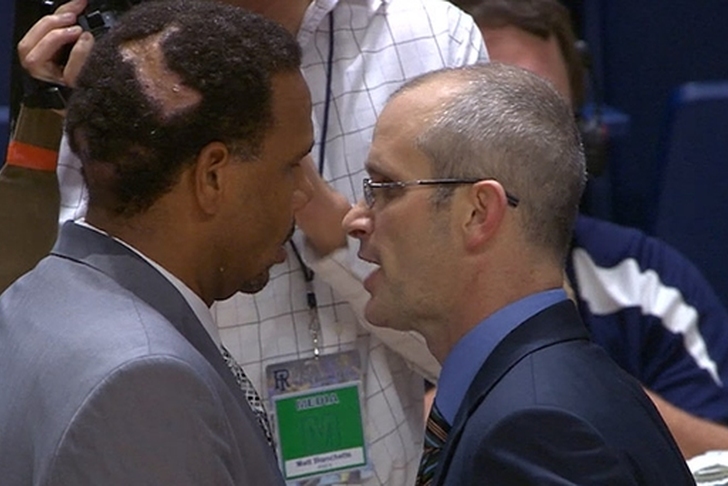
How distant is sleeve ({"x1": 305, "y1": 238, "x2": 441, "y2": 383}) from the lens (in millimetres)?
1820

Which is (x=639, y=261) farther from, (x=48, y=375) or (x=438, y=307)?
(x=48, y=375)

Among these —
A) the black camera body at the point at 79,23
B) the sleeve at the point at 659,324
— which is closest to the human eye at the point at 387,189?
the black camera body at the point at 79,23

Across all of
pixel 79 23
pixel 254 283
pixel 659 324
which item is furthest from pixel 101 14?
pixel 659 324

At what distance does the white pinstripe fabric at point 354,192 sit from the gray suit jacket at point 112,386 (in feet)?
1.67

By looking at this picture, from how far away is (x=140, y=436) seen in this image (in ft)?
3.86

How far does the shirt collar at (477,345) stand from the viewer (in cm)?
145

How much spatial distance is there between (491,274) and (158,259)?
33 centimetres

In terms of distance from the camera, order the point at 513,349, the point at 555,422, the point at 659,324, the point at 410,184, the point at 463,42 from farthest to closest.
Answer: the point at 659,324 < the point at 463,42 < the point at 410,184 < the point at 513,349 < the point at 555,422

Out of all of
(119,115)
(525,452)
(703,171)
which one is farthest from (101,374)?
(703,171)

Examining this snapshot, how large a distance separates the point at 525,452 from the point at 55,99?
0.80 meters

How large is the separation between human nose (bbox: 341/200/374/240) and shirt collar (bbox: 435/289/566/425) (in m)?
0.19

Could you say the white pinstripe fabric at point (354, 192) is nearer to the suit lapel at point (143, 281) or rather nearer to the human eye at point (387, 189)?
the human eye at point (387, 189)

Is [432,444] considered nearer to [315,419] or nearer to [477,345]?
[477,345]

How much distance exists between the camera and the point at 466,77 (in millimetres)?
1552
